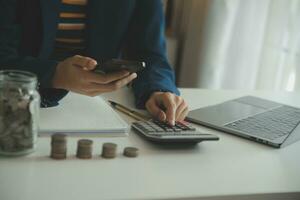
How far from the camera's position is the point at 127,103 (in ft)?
4.05

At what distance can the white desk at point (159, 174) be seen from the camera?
28.5 inches

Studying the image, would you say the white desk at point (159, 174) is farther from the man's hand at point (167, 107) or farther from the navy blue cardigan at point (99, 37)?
the navy blue cardigan at point (99, 37)

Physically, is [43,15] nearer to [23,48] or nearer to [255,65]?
[23,48]

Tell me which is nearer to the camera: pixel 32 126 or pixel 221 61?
pixel 32 126

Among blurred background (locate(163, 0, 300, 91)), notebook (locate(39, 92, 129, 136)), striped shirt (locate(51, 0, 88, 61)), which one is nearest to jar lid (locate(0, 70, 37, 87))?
notebook (locate(39, 92, 129, 136))

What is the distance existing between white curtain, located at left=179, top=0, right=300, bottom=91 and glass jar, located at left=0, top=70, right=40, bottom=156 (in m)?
1.43

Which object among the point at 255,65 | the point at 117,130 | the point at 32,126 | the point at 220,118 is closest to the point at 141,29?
the point at 220,118

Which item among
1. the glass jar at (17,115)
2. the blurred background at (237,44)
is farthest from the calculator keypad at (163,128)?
the blurred background at (237,44)

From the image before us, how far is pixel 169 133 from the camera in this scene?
A: 0.95 meters

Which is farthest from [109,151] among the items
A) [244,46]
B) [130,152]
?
[244,46]

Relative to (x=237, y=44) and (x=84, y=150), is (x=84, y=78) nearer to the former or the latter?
(x=84, y=150)

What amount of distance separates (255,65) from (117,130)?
1.47 metres

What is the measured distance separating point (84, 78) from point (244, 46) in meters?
1.49

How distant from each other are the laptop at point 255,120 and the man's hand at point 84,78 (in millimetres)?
238
